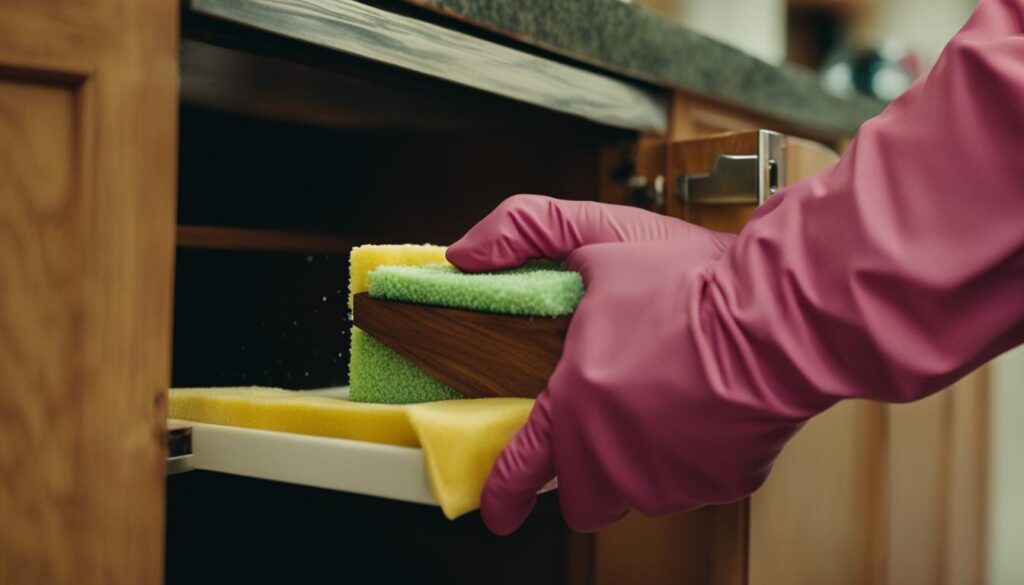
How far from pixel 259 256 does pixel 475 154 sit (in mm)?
276

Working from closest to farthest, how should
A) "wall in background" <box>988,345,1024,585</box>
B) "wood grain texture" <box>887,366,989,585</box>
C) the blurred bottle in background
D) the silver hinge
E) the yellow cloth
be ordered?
the yellow cloth, the silver hinge, "wood grain texture" <box>887,366,989,585</box>, "wall in background" <box>988,345,1024,585</box>, the blurred bottle in background

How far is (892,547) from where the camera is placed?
41.1 inches

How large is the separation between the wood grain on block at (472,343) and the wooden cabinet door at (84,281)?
153 millimetres

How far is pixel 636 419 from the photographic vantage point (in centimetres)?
57

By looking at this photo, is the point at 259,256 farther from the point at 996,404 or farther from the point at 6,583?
the point at 996,404

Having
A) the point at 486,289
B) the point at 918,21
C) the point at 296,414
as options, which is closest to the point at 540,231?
the point at 486,289

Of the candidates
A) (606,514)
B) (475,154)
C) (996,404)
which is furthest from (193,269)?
(996,404)

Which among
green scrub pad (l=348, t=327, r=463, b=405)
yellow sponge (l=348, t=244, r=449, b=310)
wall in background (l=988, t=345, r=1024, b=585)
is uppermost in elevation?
yellow sponge (l=348, t=244, r=449, b=310)

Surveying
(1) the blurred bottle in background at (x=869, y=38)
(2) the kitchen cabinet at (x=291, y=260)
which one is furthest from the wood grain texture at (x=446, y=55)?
(1) the blurred bottle in background at (x=869, y=38)

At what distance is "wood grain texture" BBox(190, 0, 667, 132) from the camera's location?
691mm

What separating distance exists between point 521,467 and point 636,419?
8cm

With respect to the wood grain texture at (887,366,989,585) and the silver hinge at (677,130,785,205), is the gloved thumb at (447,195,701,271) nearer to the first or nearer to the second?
the silver hinge at (677,130,785,205)

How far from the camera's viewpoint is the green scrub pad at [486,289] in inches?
23.7

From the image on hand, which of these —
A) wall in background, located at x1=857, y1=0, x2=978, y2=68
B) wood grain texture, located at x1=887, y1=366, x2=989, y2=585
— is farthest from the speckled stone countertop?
wall in background, located at x1=857, y1=0, x2=978, y2=68
